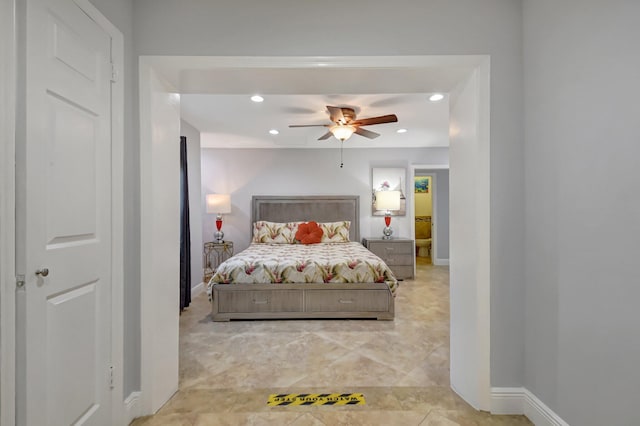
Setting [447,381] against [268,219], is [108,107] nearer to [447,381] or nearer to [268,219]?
[447,381]

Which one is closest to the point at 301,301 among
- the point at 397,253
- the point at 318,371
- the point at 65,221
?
the point at 318,371

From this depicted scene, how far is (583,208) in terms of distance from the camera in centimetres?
141

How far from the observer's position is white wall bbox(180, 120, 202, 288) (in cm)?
439

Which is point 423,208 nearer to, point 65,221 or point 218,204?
point 218,204

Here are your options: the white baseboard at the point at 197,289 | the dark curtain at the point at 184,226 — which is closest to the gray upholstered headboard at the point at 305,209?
the white baseboard at the point at 197,289

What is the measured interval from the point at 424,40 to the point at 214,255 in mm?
4882

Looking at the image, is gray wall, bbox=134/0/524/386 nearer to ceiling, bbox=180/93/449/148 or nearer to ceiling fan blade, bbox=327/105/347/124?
ceiling, bbox=180/93/449/148

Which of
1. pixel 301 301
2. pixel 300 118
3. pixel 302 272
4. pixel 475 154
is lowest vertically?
pixel 301 301

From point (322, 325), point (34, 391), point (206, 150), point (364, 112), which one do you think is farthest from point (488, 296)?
point (206, 150)

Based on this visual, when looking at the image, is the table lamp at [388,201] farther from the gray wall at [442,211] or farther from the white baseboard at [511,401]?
the white baseboard at [511,401]

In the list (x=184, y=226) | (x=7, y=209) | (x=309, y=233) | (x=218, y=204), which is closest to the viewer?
(x=7, y=209)

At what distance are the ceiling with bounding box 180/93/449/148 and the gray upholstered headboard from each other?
3.18 feet

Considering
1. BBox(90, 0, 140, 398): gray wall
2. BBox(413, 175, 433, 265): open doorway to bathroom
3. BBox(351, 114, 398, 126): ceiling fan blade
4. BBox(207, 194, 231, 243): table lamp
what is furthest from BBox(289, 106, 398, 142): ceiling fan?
BBox(413, 175, 433, 265): open doorway to bathroom

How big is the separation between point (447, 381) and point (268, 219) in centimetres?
417
